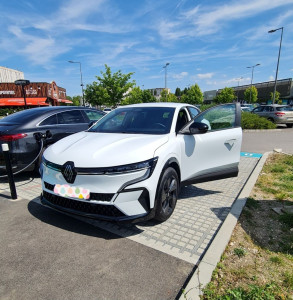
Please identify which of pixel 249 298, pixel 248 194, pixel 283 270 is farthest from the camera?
pixel 248 194

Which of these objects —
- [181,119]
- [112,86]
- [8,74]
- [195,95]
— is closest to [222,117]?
[181,119]

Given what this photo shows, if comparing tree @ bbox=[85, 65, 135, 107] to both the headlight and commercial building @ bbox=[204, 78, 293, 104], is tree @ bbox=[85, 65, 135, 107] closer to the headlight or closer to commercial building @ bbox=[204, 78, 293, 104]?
the headlight

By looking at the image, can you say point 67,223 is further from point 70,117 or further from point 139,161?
point 70,117

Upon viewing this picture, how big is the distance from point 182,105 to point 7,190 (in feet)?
12.9

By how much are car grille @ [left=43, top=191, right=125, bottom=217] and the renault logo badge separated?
0.27m

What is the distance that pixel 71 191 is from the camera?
2621 mm

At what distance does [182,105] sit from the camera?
13.2ft

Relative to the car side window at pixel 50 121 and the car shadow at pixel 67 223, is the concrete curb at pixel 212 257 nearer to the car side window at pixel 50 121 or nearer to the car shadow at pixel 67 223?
the car shadow at pixel 67 223

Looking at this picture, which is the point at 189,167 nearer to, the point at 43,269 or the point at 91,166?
the point at 91,166

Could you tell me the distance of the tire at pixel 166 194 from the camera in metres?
2.78

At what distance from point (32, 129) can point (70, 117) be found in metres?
1.16

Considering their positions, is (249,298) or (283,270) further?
(283,270)

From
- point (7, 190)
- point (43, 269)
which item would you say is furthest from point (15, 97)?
point (43, 269)

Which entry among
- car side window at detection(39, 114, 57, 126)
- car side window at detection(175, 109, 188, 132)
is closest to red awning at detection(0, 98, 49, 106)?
car side window at detection(39, 114, 57, 126)
